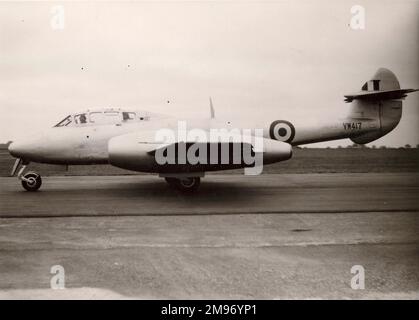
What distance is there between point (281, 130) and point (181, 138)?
11.7 ft

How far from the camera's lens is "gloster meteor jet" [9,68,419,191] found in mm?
10508

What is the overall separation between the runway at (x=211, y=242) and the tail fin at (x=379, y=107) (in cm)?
226

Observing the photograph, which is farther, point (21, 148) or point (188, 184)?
point (21, 148)

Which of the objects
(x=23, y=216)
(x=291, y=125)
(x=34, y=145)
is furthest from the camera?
(x=291, y=125)

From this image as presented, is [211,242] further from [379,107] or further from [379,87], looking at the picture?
[379,87]

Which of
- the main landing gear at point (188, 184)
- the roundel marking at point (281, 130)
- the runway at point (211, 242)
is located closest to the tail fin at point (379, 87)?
the roundel marking at point (281, 130)

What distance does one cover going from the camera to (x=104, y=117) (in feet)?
38.4

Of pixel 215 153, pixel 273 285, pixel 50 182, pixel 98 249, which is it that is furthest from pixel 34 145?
pixel 273 285

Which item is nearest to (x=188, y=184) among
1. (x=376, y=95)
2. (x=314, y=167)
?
(x=376, y=95)

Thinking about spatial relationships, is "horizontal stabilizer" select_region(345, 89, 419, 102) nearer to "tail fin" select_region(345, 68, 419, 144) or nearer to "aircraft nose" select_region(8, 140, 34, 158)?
"tail fin" select_region(345, 68, 419, 144)

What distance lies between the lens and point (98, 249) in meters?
6.21

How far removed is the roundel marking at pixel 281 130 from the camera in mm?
12500

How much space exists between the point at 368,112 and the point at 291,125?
254 cm
